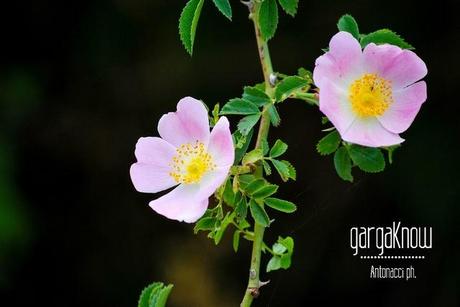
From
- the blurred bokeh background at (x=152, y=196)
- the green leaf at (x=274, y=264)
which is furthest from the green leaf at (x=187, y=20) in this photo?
the blurred bokeh background at (x=152, y=196)

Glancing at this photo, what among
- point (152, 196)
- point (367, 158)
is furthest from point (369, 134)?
point (152, 196)

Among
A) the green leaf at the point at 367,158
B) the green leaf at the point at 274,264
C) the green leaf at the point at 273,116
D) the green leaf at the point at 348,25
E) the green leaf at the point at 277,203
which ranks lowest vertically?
the green leaf at the point at 274,264

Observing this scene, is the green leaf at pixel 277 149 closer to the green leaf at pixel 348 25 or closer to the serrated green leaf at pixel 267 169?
the serrated green leaf at pixel 267 169

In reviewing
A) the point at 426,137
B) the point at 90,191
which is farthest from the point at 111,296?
the point at 426,137

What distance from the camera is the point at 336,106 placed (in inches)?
32.7

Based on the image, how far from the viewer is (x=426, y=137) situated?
2092 mm

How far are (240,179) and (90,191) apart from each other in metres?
1.46

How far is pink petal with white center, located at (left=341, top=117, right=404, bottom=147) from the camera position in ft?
2.66

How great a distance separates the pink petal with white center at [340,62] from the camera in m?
0.82

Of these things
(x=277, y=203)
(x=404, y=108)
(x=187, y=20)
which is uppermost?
(x=187, y=20)

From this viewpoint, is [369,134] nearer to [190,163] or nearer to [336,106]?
[336,106]

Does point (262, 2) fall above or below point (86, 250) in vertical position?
above

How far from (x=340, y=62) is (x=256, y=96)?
0.10 meters

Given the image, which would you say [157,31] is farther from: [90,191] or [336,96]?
[336,96]
